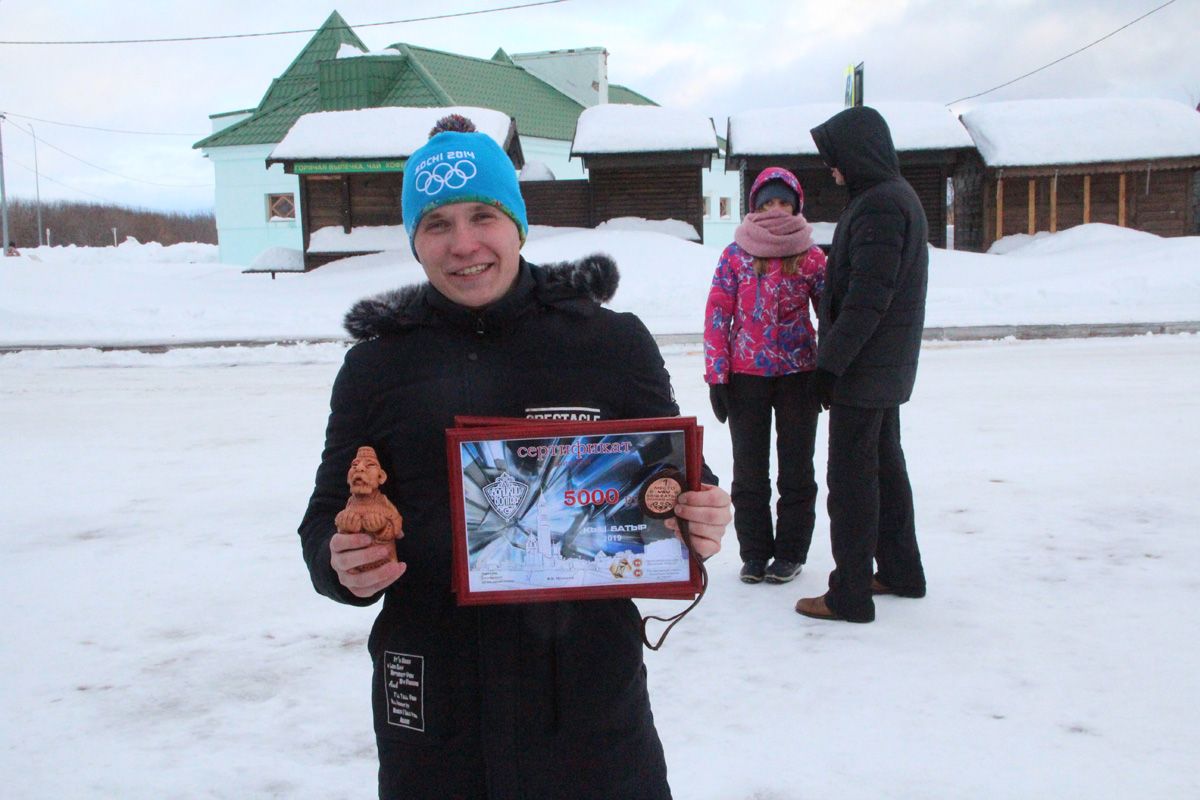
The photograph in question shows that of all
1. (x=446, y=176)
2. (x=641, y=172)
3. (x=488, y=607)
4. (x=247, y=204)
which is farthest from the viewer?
(x=247, y=204)

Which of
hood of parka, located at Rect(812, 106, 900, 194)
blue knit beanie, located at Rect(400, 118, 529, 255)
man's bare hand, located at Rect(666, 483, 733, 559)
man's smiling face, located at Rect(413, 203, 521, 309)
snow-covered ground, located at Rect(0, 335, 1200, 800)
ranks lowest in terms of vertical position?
snow-covered ground, located at Rect(0, 335, 1200, 800)

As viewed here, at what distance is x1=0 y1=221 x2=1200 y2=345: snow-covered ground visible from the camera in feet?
48.7

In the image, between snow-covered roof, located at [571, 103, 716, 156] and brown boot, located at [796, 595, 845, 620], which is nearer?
brown boot, located at [796, 595, 845, 620]

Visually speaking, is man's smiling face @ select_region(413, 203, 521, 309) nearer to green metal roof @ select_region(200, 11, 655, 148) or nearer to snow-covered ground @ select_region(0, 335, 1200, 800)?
snow-covered ground @ select_region(0, 335, 1200, 800)

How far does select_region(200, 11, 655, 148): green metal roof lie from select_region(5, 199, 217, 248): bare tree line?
96.0ft

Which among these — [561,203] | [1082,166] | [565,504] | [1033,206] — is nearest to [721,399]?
[565,504]

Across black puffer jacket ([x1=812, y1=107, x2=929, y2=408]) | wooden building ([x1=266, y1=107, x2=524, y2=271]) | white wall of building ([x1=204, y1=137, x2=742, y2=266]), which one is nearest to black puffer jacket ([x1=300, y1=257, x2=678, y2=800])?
black puffer jacket ([x1=812, y1=107, x2=929, y2=408])

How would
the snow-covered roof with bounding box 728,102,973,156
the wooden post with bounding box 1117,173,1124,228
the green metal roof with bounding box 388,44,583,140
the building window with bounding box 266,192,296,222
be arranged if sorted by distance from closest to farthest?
the snow-covered roof with bounding box 728,102,973,156 < the wooden post with bounding box 1117,173,1124,228 < the green metal roof with bounding box 388,44,583,140 < the building window with bounding box 266,192,296,222

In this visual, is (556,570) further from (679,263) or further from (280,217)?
(280,217)

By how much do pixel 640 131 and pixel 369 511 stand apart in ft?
75.2

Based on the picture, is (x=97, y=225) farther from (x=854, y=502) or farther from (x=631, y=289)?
(x=854, y=502)

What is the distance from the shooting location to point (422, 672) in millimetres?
1641

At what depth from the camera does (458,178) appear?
5.65 feet

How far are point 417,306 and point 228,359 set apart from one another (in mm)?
11578
